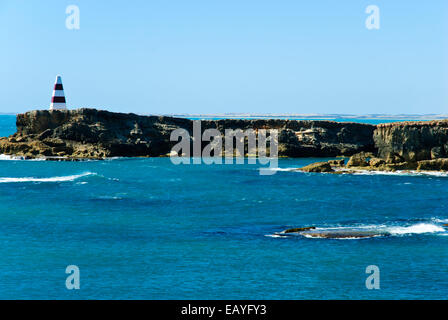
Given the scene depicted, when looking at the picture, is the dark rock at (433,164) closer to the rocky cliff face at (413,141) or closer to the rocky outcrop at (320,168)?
the rocky cliff face at (413,141)

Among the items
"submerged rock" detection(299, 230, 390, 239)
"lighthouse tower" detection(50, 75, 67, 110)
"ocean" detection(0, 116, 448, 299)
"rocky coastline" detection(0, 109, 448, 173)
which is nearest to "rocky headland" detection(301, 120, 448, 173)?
"rocky coastline" detection(0, 109, 448, 173)

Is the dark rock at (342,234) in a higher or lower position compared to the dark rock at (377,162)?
lower

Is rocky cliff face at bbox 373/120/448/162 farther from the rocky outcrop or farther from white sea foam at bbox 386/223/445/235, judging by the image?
white sea foam at bbox 386/223/445/235

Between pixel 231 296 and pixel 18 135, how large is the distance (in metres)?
104

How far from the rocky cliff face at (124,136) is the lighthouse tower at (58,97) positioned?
18.2 ft

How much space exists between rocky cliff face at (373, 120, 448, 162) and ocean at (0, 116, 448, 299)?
34.2 ft

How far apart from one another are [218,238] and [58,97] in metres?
94.3

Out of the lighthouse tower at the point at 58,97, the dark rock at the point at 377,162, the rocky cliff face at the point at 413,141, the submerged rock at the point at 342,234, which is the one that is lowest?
the submerged rock at the point at 342,234

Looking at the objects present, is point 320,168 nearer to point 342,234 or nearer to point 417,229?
point 417,229

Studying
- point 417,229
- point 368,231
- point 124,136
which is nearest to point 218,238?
point 368,231

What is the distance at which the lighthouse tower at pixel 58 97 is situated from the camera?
426 feet

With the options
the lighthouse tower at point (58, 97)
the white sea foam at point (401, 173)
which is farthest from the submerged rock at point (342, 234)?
the lighthouse tower at point (58, 97)

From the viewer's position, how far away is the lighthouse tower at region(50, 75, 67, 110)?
12975cm

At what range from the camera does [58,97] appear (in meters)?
131
